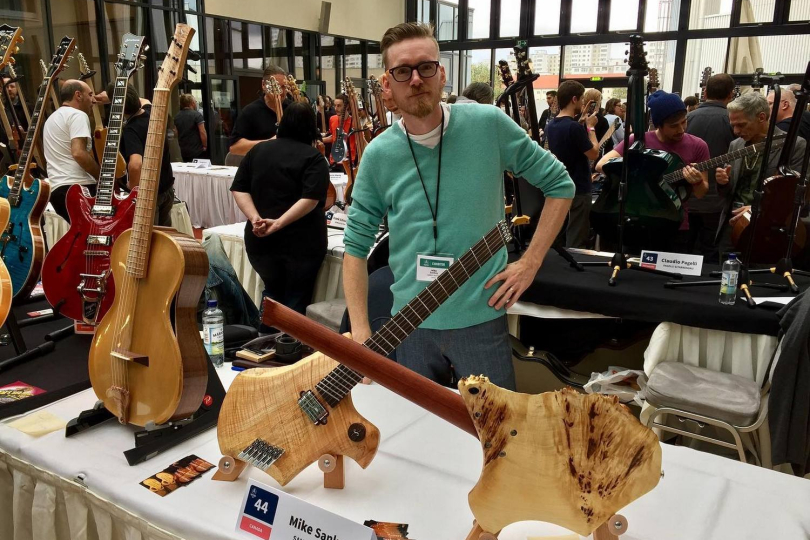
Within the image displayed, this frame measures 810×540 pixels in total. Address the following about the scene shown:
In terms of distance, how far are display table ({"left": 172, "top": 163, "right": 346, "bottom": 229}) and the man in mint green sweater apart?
397 centimetres

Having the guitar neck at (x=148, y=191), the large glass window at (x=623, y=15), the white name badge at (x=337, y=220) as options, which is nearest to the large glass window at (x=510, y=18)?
the large glass window at (x=623, y=15)

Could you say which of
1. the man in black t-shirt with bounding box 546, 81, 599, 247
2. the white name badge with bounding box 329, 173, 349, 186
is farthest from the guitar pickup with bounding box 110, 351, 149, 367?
the white name badge with bounding box 329, 173, 349, 186

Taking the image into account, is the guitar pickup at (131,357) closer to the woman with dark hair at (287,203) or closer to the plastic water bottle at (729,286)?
the woman with dark hair at (287,203)

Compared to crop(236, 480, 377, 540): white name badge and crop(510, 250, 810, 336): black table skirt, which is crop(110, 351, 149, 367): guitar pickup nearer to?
crop(236, 480, 377, 540): white name badge

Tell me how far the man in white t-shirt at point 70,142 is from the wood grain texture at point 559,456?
154 inches

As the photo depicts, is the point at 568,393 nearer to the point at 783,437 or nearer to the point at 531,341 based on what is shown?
the point at 783,437

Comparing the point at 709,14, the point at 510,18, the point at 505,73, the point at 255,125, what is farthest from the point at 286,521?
the point at 510,18

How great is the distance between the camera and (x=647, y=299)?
7.83ft

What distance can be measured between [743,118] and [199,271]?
3212 mm

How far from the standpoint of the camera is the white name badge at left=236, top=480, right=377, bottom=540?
881mm

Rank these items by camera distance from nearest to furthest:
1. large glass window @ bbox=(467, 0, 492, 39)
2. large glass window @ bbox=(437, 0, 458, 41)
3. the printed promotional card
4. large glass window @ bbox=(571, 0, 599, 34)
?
the printed promotional card < large glass window @ bbox=(571, 0, 599, 34) < large glass window @ bbox=(467, 0, 492, 39) < large glass window @ bbox=(437, 0, 458, 41)

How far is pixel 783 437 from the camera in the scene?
1.99 m

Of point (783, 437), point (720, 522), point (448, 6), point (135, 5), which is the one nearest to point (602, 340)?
point (783, 437)

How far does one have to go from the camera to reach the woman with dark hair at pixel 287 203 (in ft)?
9.95
